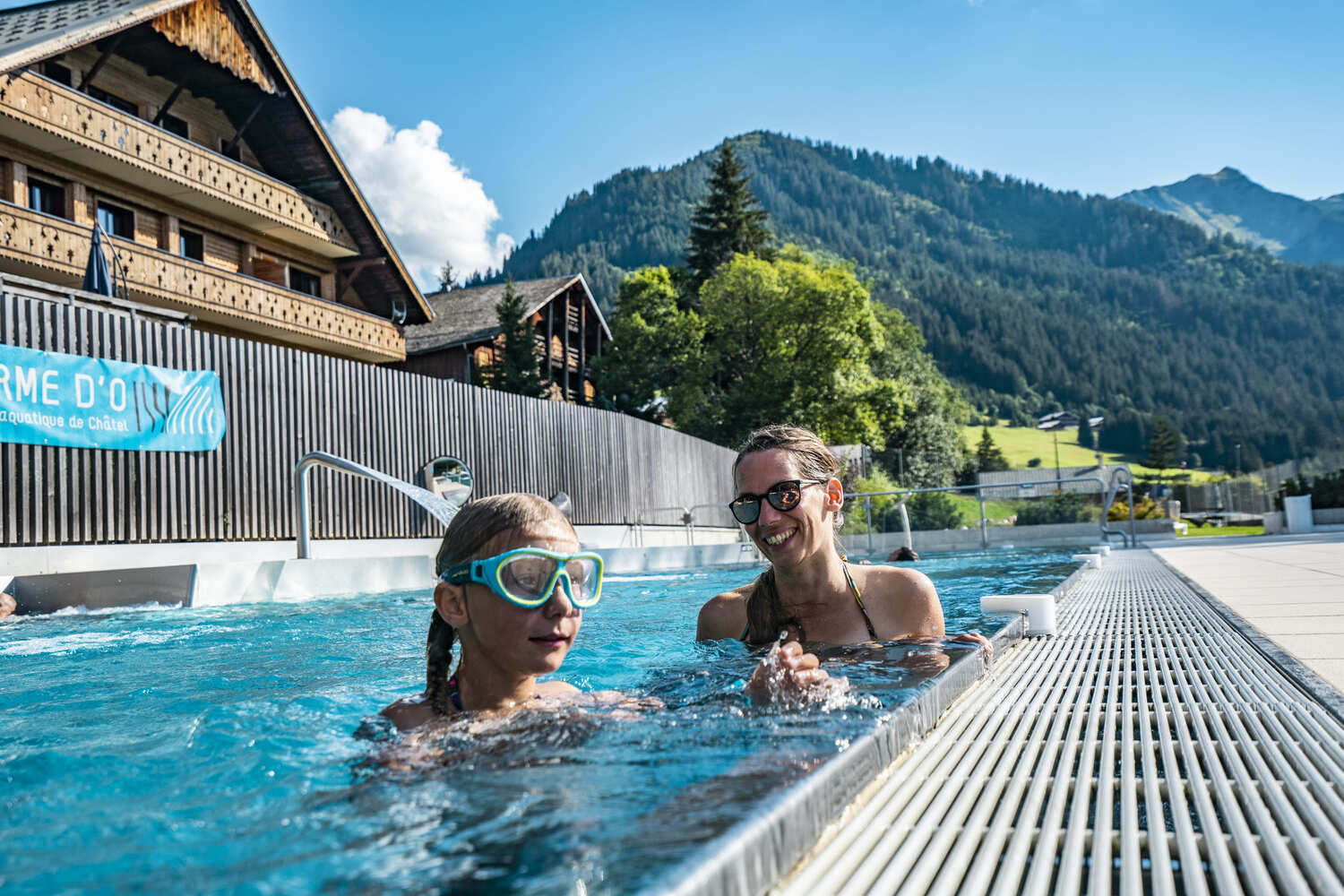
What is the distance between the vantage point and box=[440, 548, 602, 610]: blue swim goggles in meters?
2.36

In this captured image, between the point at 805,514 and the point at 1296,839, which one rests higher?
the point at 805,514

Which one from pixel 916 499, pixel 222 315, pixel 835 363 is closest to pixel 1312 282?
pixel 835 363

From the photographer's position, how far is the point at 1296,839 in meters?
1.42

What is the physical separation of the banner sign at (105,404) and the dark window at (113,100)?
9.95 metres

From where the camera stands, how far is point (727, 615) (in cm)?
403

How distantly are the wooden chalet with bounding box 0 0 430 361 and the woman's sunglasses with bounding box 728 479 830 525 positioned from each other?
1570 cm

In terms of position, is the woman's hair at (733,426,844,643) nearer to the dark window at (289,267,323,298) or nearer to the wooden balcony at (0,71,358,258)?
the wooden balcony at (0,71,358,258)

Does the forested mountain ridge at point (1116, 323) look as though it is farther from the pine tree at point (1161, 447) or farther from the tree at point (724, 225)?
the tree at point (724, 225)

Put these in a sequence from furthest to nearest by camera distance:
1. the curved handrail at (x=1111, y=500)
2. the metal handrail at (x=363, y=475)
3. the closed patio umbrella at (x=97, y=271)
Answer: the curved handrail at (x=1111, y=500) < the closed patio umbrella at (x=97, y=271) < the metal handrail at (x=363, y=475)

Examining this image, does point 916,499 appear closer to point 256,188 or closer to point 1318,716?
point 256,188

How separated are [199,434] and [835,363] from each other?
90.9 ft

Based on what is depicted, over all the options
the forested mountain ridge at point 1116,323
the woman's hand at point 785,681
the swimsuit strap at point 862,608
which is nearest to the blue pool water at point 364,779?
the woman's hand at point 785,681

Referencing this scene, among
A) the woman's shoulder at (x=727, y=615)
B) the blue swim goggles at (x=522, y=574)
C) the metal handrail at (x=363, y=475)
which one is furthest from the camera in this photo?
the metal handrail at (x=363, y=475)

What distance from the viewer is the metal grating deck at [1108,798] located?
1.30 m
